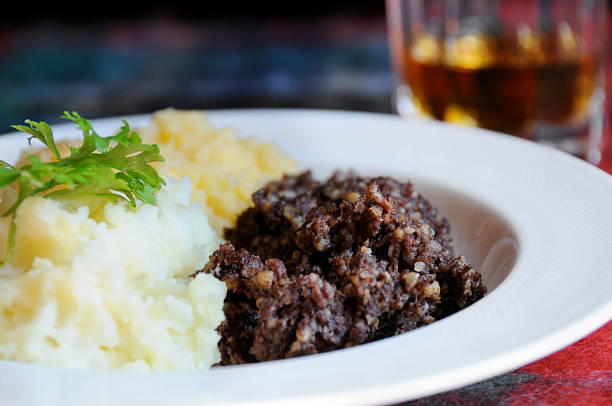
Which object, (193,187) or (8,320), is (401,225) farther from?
(8,320)

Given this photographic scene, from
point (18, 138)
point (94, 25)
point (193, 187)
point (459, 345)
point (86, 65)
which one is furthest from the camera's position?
point (94, 25)

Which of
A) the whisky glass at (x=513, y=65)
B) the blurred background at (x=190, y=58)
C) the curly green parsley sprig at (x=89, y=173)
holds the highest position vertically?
the curly green parsley sprig at (x=89, y=173)

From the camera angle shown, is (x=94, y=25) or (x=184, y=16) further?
(x=184, y=16)

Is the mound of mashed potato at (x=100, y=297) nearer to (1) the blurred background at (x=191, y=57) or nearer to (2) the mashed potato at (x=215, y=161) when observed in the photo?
(2) the mashed potato at (x=215, y=161)

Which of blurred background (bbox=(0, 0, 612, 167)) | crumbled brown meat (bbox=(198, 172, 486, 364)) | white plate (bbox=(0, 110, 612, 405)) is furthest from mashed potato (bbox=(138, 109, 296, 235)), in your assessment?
blurred background (bbox=(0, 0, 612, 167))

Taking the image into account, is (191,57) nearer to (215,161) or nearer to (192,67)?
(192,67)

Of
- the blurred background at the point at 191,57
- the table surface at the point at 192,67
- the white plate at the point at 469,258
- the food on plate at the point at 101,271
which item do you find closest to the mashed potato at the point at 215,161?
the white plate at the point at 469,258

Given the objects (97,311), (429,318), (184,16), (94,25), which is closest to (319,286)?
(429,318)
